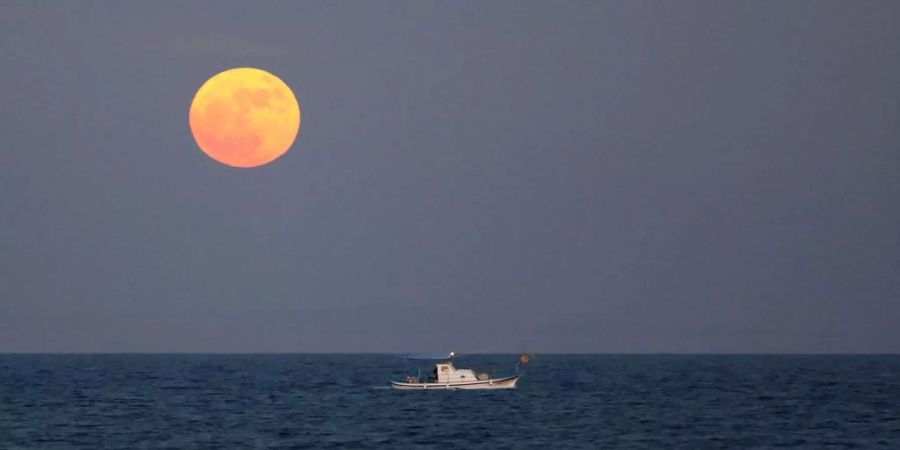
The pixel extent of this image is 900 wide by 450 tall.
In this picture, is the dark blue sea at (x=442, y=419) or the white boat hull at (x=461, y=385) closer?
the dark blue sea at (x=442, y=419)

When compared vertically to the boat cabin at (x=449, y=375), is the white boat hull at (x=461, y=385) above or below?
below

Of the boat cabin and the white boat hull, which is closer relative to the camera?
the white boat hull

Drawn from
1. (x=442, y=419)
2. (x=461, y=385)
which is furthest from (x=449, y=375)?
(x=442, y=419)

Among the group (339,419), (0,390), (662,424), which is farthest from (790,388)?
(0,390)

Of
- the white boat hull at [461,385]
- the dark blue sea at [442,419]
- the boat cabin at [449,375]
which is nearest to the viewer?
the dark blue sea at [442,419]

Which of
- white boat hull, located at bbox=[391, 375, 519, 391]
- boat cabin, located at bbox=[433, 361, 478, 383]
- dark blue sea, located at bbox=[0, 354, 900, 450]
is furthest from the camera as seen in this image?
boat cabin, located at bbox=[433, 361, 478, 383]

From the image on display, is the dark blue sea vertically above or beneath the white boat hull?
beneath

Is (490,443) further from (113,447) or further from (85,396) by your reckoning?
(85,396)

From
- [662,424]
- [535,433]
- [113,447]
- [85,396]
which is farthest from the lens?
[85,396]

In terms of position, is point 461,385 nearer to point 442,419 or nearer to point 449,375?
point 449,375

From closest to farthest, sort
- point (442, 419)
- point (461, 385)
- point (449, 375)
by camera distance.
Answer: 1. point (442, 419)
2. point (461, 385)
3. point (449, 375)

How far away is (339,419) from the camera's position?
420 ft

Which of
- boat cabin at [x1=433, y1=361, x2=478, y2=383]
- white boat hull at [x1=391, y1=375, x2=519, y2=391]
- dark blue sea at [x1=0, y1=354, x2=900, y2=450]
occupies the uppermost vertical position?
boat cabin at [x1=433, y1=361, x2=478, y2=383]

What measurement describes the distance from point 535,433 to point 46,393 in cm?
8393
